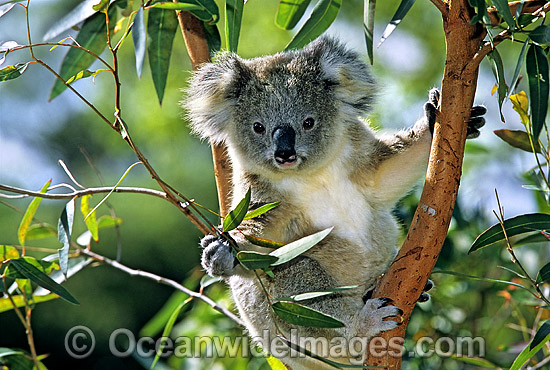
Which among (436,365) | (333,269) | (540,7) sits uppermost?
(540,7)

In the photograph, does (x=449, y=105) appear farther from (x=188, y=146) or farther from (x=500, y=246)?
(x=188, y=146)

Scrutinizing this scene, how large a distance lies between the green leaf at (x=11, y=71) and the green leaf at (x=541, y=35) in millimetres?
1108

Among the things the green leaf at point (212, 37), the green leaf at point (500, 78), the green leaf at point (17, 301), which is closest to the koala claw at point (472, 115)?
the green leaf at point (500, 78)

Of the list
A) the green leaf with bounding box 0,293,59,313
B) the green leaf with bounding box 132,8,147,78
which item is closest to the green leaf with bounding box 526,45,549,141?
the green leaf with bounding box 132,8,147,78

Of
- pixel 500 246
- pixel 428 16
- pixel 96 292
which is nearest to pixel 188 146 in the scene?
pixel 96 292

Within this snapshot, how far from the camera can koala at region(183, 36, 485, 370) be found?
1865 millimetres

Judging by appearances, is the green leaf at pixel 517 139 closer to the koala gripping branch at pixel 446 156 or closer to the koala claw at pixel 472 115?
the koala claw at pixel 472 115

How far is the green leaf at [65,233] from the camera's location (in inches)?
62.3

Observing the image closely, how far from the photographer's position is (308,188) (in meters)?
1.95

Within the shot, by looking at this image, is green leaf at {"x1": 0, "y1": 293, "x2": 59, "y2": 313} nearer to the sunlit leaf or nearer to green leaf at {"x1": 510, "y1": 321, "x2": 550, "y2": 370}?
the sunlit leaf

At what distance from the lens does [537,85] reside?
127cm

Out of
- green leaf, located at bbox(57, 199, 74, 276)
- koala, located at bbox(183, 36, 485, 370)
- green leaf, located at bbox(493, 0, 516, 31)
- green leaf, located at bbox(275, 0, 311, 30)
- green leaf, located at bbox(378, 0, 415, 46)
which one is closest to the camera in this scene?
green leaf, located at bbox(493, 0, 516, 31)

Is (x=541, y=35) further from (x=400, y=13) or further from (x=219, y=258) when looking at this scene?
(x=219, y=258)

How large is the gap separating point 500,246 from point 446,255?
1.23 ft
